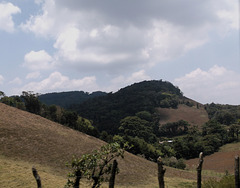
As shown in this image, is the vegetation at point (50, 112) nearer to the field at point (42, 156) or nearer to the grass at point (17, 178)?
the field at point (42, 156)

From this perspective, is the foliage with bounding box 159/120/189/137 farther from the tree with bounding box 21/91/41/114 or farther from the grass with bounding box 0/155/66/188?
the grass with bounding box 0/155/66/188

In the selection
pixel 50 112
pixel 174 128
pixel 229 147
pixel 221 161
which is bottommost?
pixel 221 161

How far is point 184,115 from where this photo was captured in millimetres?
171625

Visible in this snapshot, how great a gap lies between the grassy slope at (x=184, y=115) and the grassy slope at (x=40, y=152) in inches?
5036

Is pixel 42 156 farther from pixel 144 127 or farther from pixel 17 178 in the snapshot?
pixel 144 127

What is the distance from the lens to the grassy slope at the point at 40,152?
2519cm

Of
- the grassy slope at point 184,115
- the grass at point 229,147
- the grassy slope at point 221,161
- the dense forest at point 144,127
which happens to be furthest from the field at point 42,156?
the grassy slope at point 184,115

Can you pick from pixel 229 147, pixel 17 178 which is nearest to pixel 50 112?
pixel 17 178

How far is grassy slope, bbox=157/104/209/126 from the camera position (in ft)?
523

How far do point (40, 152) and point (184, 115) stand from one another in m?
154

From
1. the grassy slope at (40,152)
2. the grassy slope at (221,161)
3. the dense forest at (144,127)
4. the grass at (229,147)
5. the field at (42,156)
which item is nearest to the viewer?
the field at (42,156)

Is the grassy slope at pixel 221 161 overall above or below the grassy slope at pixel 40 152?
below

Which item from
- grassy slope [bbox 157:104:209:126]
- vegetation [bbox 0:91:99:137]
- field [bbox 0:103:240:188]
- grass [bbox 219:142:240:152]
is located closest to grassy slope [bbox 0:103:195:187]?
field [bbox 0:103:240:188]

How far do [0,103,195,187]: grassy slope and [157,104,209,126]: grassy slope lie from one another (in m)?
128
